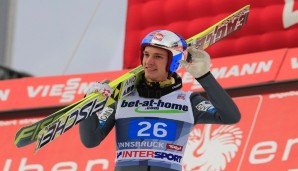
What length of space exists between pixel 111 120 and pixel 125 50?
738cm

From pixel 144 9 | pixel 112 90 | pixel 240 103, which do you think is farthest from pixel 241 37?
pixel 112 90

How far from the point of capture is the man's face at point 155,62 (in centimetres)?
519

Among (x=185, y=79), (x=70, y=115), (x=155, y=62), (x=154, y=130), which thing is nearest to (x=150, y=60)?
(x=155, y=62)

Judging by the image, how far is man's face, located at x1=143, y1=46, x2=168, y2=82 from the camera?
17.0 feet

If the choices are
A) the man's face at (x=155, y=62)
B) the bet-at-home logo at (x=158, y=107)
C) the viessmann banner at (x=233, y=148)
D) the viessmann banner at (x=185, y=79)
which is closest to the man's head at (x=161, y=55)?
the man's face at (x=155, y=62)

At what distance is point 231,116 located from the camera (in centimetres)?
501

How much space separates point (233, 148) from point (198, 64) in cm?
360

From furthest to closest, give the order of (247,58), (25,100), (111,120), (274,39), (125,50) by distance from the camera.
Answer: (125,50)
(274,39)
(25,100)
(247,58)
(111,120)

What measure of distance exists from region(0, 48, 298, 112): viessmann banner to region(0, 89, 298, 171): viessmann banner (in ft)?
1.09

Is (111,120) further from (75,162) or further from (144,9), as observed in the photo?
(144,9)

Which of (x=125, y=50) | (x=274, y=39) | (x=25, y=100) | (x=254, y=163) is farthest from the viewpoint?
(x=125, y=50)

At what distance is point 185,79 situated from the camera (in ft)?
32.0

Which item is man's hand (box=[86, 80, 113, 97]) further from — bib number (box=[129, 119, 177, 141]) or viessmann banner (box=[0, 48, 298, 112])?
viessmann banner (box=[0, 48, 298, 112])

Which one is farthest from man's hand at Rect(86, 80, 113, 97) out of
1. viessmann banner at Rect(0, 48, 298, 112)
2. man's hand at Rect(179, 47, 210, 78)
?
viessmann banner at Rect(0, 48, 298, 112)
